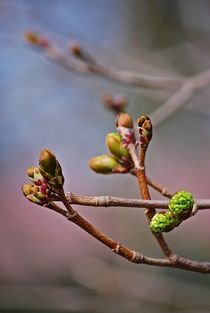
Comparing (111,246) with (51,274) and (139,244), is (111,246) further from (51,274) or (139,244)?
(139,244)

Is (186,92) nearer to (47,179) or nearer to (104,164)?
(104,164)

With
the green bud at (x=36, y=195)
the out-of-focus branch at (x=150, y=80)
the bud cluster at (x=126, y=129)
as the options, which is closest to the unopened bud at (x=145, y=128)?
the bud cluster at (x=126, y=129)

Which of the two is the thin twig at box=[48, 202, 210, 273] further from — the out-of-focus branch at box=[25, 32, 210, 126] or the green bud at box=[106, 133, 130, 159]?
the out-of-focus branch at box=[25, 32, 210, 126]

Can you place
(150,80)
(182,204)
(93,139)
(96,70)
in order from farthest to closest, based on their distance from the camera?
(93,139)
(96,70)
(150,80)
(182,204)

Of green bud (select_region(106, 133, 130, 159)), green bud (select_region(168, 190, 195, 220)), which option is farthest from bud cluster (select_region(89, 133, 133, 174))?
green bud (select_region(168, 190, 195, 220))

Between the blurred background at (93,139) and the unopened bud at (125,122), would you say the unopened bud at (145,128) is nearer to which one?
the unopened bud at (125,122)

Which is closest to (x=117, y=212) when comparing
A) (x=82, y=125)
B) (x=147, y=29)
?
(x=82, y=125)

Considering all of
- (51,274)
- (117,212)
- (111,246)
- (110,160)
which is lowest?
(111,246)

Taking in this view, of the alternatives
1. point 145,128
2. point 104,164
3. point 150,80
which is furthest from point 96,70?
point 145,128
